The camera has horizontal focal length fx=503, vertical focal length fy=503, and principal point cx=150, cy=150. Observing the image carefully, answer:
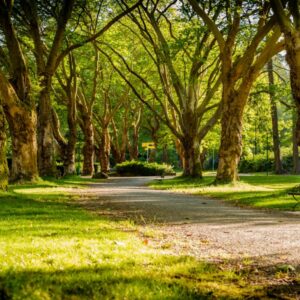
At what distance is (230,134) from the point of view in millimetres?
21688

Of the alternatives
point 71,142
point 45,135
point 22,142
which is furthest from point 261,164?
point 22,142

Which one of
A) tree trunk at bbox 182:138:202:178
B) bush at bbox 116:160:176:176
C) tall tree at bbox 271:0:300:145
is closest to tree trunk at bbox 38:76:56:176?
tree trunk at bbox 182:138:202:178

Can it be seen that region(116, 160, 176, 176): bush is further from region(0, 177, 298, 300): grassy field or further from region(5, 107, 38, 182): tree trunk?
region(0, 177, 298, 300): grassy field

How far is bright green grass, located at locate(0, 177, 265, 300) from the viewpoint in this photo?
14.6ft

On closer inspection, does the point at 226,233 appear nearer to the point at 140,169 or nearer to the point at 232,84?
the point at 232,84

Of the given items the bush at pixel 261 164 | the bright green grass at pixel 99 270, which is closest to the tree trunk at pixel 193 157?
the bright green grass at pixel 99 270

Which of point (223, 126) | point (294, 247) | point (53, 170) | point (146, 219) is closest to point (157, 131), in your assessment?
point (53, 170)

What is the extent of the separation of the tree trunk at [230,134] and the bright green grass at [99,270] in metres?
14.0

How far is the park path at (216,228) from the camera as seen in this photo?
6.78 metres

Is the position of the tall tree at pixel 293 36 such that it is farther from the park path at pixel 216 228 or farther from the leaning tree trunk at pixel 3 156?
the leaning tree trunk at pixel 3 156

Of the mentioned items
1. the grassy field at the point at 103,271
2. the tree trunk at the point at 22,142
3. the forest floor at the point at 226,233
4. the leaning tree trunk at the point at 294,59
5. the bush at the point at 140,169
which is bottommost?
the forest floor at the point at 226,233

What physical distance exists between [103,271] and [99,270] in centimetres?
7

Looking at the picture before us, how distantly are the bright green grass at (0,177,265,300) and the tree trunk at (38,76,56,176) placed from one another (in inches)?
650

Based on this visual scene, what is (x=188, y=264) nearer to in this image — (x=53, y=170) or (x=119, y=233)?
(x=119, y=233)
